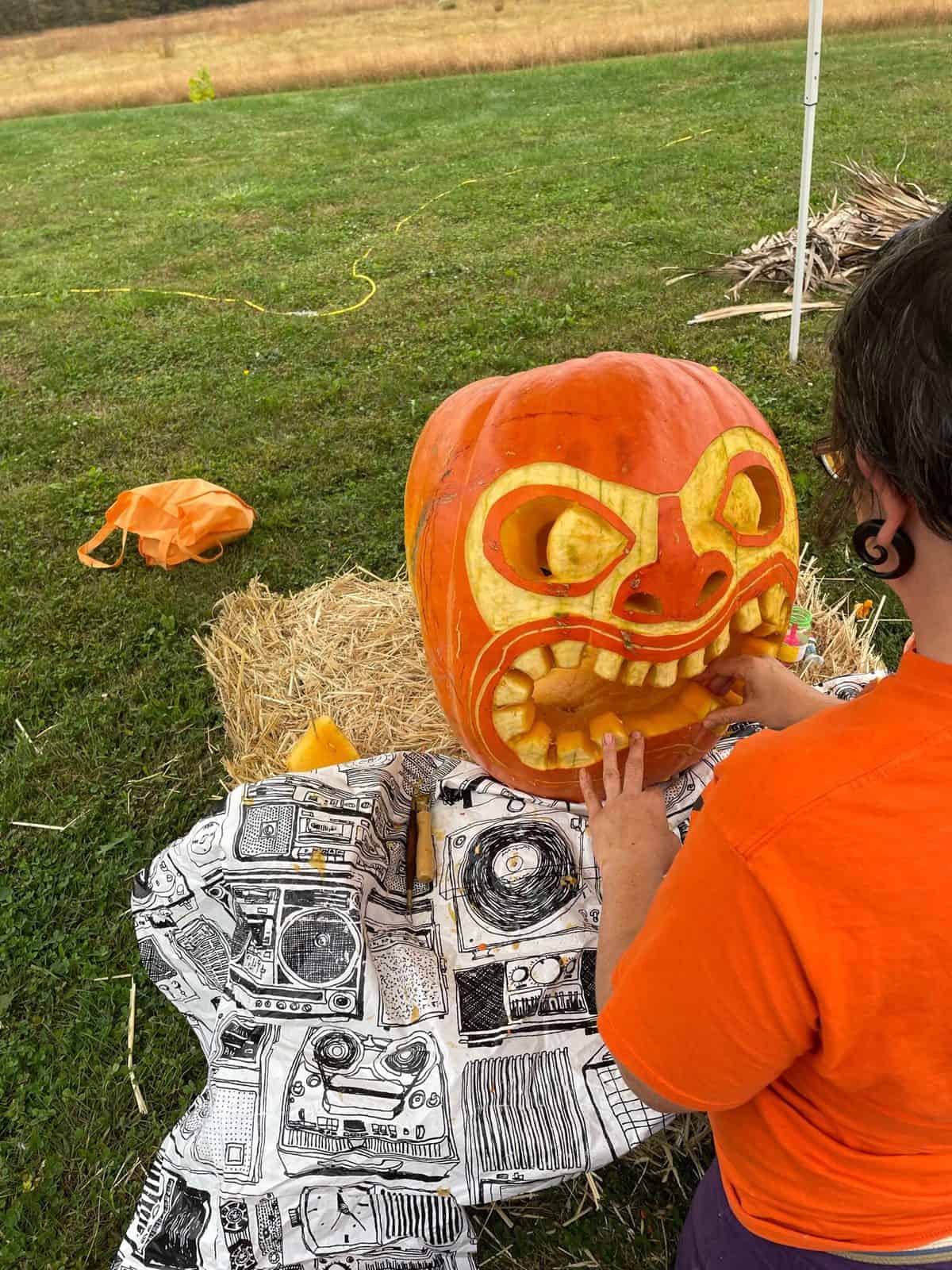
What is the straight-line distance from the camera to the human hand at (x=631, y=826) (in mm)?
1723

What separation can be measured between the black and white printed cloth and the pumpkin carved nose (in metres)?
0.80

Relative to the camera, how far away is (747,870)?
3.46ft

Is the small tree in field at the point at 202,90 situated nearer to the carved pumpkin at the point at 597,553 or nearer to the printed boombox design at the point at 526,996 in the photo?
the carved pumpkin at the point at 597,553

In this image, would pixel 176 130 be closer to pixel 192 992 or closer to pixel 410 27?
pixel 410 27

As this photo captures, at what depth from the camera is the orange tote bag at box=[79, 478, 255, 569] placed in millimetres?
4172

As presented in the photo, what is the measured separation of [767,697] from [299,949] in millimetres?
1291

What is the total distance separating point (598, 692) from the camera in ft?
7.63

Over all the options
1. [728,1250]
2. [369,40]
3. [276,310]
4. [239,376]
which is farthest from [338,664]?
[369,40]

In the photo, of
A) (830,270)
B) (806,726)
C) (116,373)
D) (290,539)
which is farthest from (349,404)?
(806,726)

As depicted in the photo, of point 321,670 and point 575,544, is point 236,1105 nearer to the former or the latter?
point 575,544

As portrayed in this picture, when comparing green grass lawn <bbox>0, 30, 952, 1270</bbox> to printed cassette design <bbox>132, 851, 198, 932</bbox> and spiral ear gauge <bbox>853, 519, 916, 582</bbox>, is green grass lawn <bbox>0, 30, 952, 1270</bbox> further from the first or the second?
spiral ear gauge <bbox>853, 519, 916, 582</bbox>

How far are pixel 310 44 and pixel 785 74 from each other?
1584 centimetres

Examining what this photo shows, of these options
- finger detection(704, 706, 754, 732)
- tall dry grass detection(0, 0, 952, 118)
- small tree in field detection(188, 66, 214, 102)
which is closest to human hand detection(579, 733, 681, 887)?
finger detection(704, 706, 754, 732)

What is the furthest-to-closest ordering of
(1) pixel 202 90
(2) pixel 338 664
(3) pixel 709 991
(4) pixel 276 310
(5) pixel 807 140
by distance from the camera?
(1) pixel 202 90 < (4) pixel 276 310 < (5) pixel 807 140 < (2) pixel 338 664 < (3) pixel 709 991
